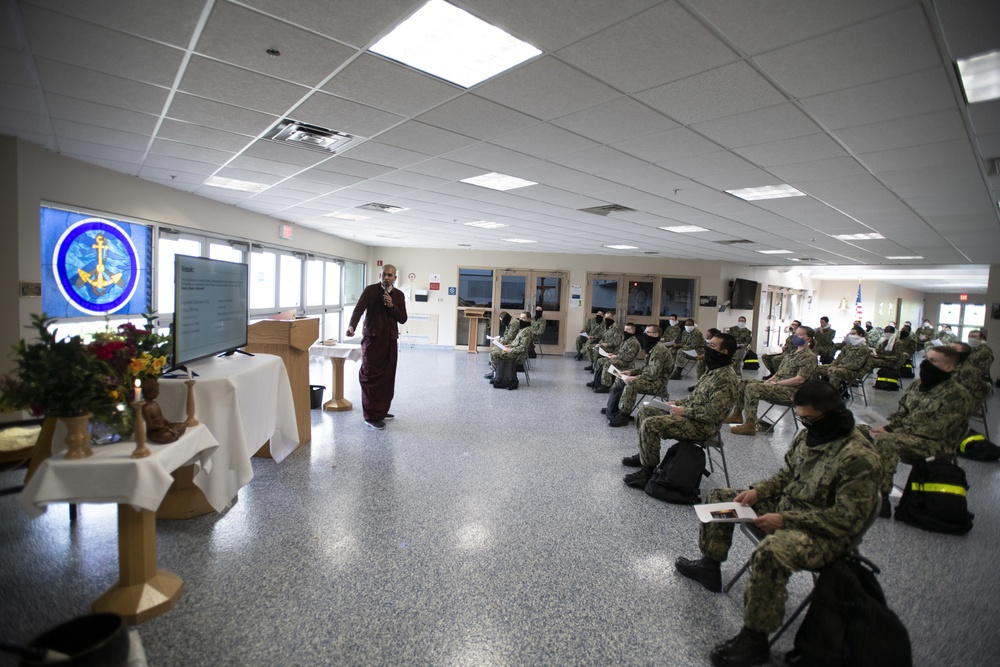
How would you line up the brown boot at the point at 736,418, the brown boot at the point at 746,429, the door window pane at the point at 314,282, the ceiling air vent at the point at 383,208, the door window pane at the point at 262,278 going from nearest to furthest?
1. the brown boot at the point at 746,429
2. the brown boot at the point at 736,418
3. the ceiling air vent at the point at 383,208
4. the door window pane at the point at 262,278
5. the door window pane at the point at 314,282

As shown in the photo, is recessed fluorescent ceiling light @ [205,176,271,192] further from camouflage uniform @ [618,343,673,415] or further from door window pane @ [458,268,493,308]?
door window pane @ [458,268,493,308]

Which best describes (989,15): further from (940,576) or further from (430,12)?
(940,576)

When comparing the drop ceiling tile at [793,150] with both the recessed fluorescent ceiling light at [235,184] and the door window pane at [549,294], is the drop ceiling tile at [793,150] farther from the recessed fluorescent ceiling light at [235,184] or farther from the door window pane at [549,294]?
the door window pane at [549,294]

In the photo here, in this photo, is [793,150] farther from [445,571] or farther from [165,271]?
[165,271]

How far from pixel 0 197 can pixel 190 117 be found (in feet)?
7.06

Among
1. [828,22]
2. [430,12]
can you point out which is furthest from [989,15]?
[430,12]

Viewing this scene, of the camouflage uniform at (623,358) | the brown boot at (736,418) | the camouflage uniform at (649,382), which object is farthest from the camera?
the camouflage uniform at (623,358)

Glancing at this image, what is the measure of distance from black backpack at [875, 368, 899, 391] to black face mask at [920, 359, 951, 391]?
7.63 meters

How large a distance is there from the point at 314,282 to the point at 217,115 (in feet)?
23.5

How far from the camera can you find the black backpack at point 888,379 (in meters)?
9.56

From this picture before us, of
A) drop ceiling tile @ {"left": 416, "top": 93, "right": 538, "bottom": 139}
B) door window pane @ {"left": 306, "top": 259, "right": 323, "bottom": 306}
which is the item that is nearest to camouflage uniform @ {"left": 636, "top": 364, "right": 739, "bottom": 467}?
drop ceiling tile @ {"left": 416, "top": 93, "right": 538, "bottom": 139}

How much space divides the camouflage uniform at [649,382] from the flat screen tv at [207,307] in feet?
13.4

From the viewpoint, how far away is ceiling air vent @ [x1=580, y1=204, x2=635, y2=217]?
5.87m

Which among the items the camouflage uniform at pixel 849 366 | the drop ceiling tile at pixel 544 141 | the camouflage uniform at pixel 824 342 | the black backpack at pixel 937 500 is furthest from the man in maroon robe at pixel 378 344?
the camouflage uniform at pixel 824 342
